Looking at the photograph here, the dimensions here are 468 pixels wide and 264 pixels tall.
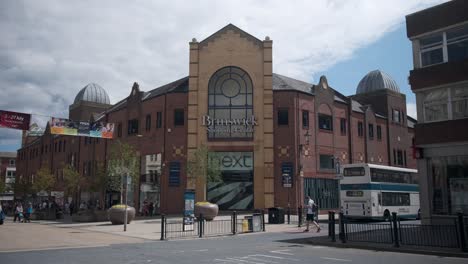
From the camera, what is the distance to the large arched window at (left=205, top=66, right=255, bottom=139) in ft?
127

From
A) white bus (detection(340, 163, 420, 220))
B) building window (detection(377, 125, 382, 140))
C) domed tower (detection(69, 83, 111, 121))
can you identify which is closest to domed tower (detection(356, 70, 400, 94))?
building window (detection(377, 125, 382, 140))

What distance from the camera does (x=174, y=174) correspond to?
39.2 meters

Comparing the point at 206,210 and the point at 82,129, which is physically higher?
the point at 82,129

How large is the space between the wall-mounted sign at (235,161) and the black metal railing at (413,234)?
2023cm

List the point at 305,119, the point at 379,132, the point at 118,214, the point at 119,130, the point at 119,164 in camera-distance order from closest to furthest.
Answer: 1. the point at 118,214
2. the point at 119,164
3. the point at 305,119
4. the point at 119,130
5. the point at 379,132

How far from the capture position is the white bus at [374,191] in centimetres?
2831

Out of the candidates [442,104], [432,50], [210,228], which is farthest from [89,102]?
[442,104]

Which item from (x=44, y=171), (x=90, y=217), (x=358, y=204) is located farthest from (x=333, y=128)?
(x=44, y=171)

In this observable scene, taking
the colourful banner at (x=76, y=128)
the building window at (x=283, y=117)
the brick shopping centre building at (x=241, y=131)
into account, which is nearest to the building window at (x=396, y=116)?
the brick shopping centre building at (x=241, y=131)

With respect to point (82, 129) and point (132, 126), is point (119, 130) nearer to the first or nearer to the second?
point (132, 126)

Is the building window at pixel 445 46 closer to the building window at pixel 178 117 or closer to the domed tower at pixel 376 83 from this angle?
the building window at pixel 178 117

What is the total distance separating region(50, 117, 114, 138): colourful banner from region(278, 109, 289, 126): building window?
14738 mm

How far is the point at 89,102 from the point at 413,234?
61.6 metres

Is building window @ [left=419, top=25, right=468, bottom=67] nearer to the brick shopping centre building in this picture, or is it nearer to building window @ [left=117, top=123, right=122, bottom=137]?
the brick shopping centre building
